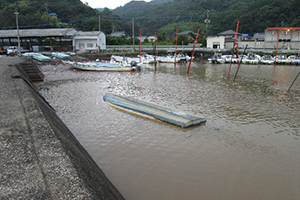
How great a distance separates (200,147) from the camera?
25.6 ft

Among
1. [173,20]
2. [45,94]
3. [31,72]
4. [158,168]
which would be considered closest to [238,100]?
[158,168]

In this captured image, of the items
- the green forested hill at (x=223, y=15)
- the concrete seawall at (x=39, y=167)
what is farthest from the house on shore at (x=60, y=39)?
the concrete seawall at (x=39, y=167)

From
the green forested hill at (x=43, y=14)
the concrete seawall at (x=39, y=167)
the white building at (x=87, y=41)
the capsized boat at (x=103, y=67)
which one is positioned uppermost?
the green forested hill at (x=43, y=14)

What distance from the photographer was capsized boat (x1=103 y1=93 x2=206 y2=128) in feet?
31.3

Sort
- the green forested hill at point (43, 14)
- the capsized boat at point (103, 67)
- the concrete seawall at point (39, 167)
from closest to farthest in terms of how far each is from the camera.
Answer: the concrete seawall at point (39, 167) < the capsized boat at point (103, 67) < the green forested hill at point (43, 14)

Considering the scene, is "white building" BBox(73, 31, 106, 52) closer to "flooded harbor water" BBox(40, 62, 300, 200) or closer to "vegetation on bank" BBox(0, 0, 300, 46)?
"vegetation on bank" BBox(0, 0, 300, 46)

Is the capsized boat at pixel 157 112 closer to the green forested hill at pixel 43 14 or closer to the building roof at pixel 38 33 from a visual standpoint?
the building roof at pixel 38 33

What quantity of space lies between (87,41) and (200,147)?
39769 millimetres

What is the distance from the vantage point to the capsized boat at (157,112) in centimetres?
954

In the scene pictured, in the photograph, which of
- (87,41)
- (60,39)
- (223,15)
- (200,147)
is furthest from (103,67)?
(223,15)

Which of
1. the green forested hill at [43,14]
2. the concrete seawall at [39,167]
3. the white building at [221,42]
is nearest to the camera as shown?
the concrete seawall at [39,167]

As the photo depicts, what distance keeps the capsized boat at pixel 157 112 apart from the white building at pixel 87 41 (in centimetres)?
3182

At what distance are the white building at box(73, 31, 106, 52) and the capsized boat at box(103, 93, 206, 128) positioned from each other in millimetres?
31824

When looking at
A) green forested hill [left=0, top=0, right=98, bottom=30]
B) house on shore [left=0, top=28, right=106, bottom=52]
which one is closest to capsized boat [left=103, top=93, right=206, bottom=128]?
house on shore [left=0, top=28, right=106, bottom=52]
